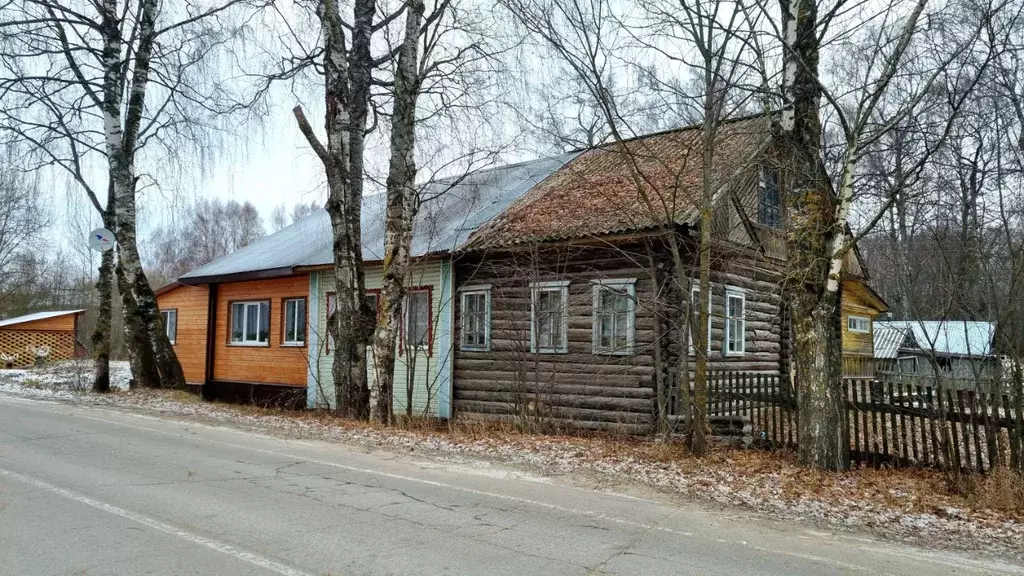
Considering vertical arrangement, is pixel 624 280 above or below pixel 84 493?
above

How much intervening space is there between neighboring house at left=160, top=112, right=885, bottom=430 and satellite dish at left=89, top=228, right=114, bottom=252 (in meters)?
3.17

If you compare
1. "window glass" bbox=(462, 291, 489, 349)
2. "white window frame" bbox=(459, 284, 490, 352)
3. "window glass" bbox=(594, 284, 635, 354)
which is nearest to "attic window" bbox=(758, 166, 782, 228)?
"window glass" bbox=(594, 284, 635, 354)

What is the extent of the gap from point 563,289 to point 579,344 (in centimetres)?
115

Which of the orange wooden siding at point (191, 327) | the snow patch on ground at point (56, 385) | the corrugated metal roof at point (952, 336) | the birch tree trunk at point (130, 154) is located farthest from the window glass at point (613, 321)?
the orange wooden siding at point (191, 327)

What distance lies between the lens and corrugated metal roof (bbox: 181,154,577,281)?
16.4 m

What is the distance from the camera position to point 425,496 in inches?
282

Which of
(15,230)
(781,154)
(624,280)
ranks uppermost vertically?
(15,230)

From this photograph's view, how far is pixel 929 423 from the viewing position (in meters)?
8.76

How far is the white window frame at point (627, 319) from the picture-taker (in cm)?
1344

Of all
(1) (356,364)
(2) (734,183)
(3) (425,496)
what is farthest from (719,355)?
(3) (425,496)

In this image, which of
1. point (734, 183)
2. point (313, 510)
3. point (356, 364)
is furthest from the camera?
point (356, 364)

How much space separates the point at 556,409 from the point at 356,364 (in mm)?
4149

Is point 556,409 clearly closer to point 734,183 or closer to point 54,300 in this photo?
point 734,183

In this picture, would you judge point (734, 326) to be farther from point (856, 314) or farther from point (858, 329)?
point (858, 329)
